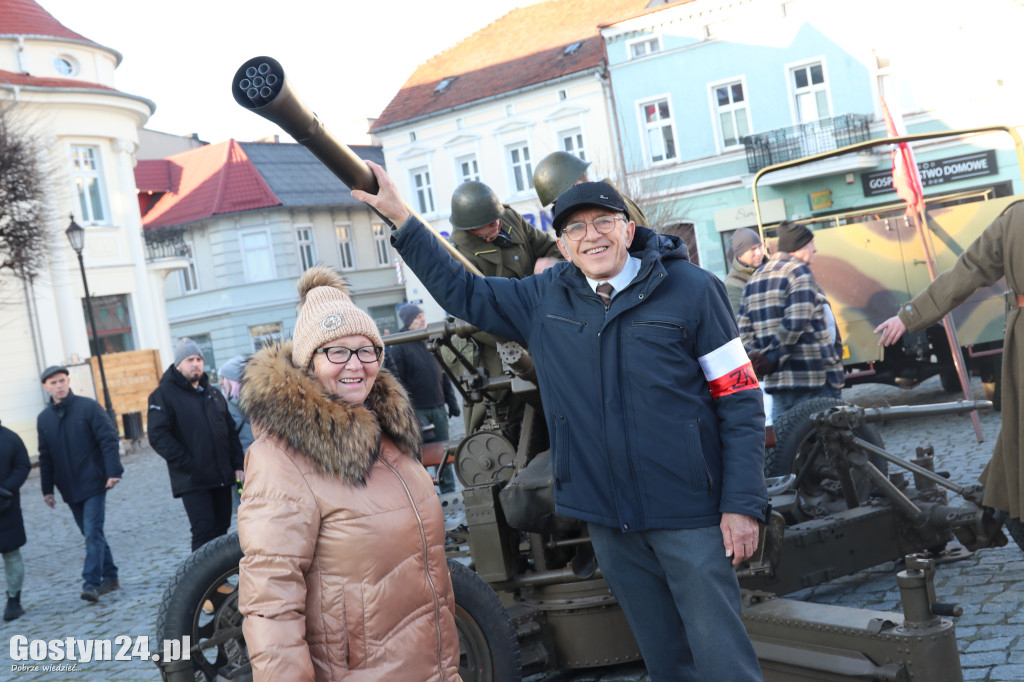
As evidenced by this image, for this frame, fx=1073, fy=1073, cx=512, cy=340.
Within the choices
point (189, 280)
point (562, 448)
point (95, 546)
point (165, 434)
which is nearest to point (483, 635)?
point (562, 448)

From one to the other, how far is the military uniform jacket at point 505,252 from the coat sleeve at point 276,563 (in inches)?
114

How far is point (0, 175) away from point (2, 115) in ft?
4.96

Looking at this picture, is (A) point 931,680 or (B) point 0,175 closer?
(A) point 931,680

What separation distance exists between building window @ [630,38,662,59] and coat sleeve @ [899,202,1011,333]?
2600 centimetres

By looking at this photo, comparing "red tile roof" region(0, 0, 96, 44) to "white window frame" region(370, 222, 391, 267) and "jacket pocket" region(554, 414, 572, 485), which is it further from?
"jacket pocket" region(554, 414, 572, 485)

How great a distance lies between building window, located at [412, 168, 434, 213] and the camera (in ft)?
121

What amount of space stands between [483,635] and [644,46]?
28184mm

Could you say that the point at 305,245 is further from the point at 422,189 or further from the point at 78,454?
the point at 78,454

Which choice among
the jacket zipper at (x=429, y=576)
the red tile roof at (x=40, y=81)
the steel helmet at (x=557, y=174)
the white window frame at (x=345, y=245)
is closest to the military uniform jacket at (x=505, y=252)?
the steel helmet at (x=557, y=174)

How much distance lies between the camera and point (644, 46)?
30.3m

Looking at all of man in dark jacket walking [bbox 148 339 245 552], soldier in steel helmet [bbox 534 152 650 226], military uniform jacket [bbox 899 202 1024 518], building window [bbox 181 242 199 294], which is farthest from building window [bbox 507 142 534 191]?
military uniform jacket [bbox 899 202 1024 518]

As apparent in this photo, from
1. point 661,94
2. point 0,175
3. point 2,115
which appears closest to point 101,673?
point 0,175

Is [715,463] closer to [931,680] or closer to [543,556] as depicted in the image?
[931,680]

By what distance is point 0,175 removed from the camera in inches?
742
